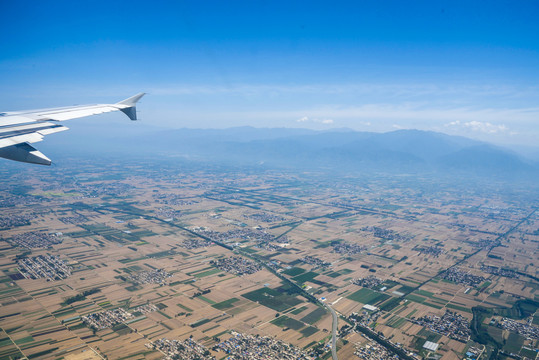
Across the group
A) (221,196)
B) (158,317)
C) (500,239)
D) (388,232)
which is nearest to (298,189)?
(221,196)

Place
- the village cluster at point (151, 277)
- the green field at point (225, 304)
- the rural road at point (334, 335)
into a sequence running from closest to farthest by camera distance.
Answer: the rural road at point (334, 335) < the green field at point (225, 304) < the village cluster at point (151, 277)

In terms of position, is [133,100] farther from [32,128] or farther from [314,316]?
[314,316]

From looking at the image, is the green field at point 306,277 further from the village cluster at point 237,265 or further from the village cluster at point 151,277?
the village cluster at point 151,277

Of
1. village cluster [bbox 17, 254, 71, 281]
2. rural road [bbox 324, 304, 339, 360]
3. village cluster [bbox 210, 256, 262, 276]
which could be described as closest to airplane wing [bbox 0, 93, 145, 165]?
rural road [bbox 324, 304, 339, 360]

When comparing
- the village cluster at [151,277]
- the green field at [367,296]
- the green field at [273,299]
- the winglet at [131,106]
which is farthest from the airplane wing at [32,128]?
the green field at [367,296]

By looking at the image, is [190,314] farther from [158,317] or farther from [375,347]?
[375,347]

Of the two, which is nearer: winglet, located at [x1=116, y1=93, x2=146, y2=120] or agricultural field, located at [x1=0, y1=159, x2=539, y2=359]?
winglet, located at [x1=116, y1=93, x2=146, y2=120]

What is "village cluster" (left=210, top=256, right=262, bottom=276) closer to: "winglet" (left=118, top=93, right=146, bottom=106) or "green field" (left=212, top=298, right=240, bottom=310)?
"green field" (left=212, top=298, right=240, bottom=310)

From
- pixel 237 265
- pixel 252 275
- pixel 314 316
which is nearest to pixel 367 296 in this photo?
pixel 314 316
